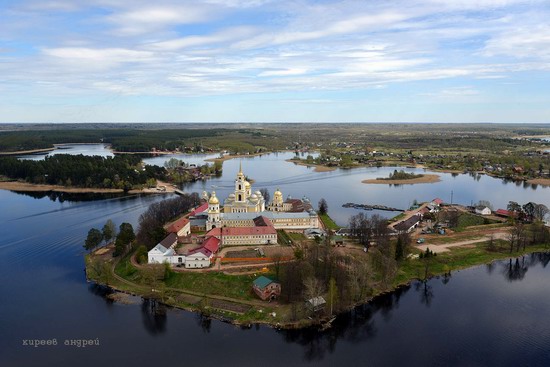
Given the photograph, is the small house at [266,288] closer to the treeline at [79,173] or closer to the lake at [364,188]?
the lake at [364,188]

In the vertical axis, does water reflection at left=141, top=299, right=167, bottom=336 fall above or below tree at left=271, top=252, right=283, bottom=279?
below

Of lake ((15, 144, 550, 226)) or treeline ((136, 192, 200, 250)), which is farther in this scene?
lake ((15, 144, 550, 226))

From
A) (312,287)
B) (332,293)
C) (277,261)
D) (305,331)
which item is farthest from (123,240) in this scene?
(332,293)

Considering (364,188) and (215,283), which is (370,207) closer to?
(364,188)

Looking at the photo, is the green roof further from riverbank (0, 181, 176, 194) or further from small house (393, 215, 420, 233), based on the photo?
riverbank (0, 181, 176, 194)

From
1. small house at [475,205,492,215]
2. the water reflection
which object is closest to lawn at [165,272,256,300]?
the water reflection

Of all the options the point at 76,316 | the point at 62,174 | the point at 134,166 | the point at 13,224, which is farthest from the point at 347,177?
the point at 76,316
